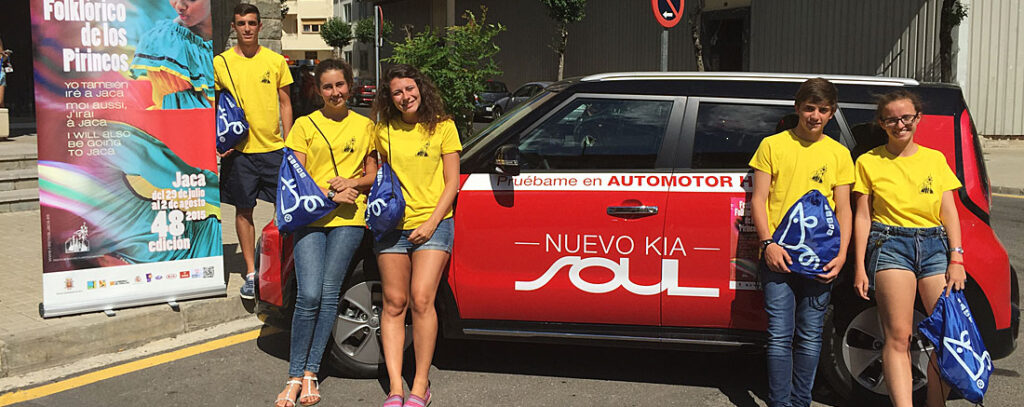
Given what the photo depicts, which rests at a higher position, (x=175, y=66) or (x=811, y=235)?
(x=175, y=66)

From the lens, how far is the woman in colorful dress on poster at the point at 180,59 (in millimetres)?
5430

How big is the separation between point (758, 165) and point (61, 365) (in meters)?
3.99

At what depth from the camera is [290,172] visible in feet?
13.9

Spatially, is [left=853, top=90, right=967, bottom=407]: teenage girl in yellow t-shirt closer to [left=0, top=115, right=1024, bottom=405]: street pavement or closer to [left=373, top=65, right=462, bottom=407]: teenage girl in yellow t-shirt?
[left=0, top=115, right=1024, bottom=405]: street pavement

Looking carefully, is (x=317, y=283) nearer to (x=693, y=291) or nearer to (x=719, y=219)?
(x=693, y=291)

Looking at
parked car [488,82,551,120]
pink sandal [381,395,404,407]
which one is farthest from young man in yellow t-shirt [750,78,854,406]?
parked car [488,82,551,120]

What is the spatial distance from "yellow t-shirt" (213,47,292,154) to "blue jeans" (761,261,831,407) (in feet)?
11.3

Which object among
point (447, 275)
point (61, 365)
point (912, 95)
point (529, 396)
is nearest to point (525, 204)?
point (447, 275)

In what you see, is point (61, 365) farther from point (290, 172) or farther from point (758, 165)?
point (758, 165)

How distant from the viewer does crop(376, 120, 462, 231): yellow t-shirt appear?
13.5 ft

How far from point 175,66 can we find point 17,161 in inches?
228

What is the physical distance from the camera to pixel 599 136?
4430 mm

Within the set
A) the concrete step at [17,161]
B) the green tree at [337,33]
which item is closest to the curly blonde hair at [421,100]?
the concrete step at [17,161]

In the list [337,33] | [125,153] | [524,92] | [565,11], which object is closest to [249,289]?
[125,153]
